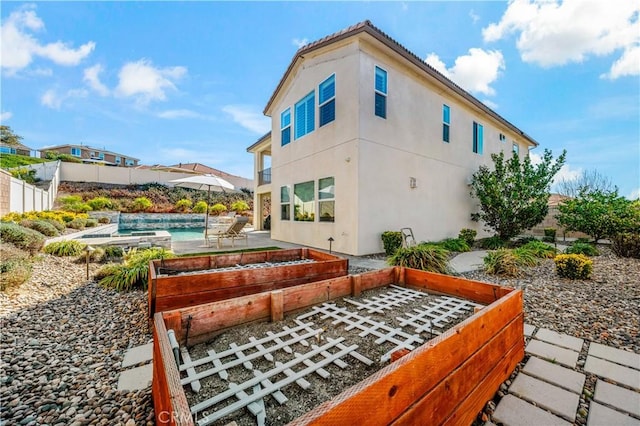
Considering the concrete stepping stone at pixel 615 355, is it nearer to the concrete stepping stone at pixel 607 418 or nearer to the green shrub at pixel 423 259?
the concrete stepping stone at pixel 607 418

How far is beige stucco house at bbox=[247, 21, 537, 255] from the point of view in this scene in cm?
740

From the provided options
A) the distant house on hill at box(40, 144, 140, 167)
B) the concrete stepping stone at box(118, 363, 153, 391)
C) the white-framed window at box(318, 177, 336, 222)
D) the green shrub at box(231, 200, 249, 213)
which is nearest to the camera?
the concrete stepping stone at box(118, 363, 153, 391)

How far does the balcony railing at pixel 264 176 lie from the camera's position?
565 inches

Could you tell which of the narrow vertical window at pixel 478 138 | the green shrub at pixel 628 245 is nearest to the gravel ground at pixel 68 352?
the green shrub at pixel 628 245

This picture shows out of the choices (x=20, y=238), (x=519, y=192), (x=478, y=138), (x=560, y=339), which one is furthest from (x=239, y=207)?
(x=560, y=339)

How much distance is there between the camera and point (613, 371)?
2158 mm

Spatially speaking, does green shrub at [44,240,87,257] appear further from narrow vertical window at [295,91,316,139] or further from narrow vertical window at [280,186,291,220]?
narrow vertical window at [295,91,316,139]

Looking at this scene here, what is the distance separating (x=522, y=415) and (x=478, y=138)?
12.4 m

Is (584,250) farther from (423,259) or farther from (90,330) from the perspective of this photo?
(90,330)

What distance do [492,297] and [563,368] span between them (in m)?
0.74

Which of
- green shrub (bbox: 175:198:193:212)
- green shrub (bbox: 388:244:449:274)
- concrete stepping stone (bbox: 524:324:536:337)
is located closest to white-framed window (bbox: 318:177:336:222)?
green shrub (bbox: 388:244:449:274)

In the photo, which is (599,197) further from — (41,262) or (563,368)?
(41,262)

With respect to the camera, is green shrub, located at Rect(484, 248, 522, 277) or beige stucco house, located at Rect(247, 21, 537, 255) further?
beige stucco house, located at Rect(247, 21, 537, 255)

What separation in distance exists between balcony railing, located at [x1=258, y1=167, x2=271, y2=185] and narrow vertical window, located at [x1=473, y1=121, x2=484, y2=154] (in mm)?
9887
